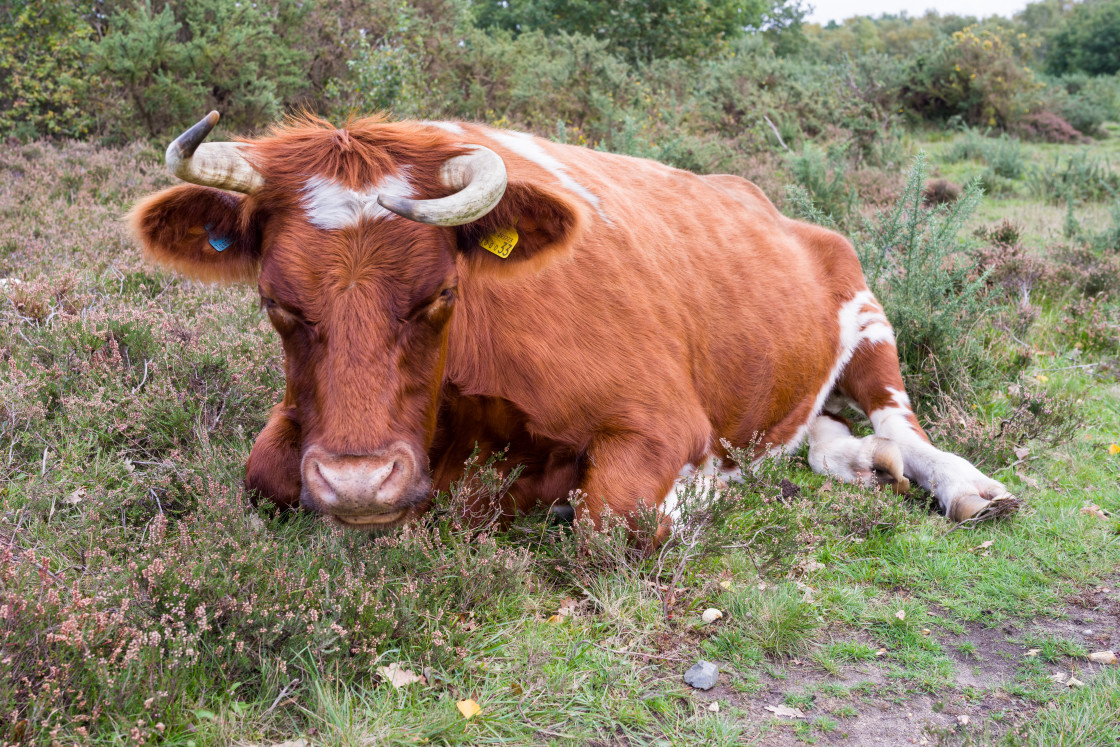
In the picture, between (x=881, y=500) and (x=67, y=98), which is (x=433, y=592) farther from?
(x=67, y=98)

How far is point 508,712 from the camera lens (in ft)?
7.87

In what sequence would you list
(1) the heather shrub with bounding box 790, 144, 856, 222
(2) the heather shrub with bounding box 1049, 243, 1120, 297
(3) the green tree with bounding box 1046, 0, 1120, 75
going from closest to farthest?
1. (2) the heather shrub with bounding box 1049, 243, 1120, 297
2. (1) the heather shrub with bounding box 790, 144, 856, 222
3. (3) the green tree with bounding box 1046, 0, 1120, 75

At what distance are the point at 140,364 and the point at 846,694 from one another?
3.80 m

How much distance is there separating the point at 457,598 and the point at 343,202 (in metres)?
1.42

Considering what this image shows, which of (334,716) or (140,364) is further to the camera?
(140,364)

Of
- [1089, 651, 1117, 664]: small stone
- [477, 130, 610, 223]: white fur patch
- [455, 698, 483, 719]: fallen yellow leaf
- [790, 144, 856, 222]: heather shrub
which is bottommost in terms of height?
[790, 144, 856, 222]: heather shrub

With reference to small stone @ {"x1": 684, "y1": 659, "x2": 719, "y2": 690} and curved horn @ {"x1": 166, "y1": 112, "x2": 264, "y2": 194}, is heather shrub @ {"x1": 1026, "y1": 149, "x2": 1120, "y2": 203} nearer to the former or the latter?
small stone @ {"x1": 684, "y1": 659, "x2": 719, "y2": 690}

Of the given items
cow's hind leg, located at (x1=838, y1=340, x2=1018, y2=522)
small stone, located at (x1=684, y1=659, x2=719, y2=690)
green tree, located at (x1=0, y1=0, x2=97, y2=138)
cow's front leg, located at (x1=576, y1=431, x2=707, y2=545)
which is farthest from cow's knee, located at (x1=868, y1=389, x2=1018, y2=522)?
green tree, located at (x1=0, y1=0, x2=97, y2=138)

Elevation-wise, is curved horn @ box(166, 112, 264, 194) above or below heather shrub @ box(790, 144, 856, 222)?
above

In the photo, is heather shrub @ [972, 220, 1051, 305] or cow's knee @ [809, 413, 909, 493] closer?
cow's knee @ [809, 413, 909, 493]

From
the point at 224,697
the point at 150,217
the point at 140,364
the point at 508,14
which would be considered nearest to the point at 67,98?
the point at 140,364

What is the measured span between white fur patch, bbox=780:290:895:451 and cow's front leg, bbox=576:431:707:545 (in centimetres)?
197

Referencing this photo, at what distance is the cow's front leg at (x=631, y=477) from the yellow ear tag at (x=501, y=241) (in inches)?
34.6

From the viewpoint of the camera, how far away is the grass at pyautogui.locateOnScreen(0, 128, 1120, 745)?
7.35 ft
